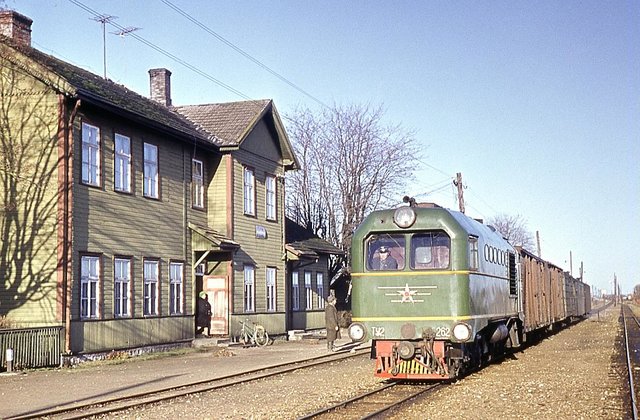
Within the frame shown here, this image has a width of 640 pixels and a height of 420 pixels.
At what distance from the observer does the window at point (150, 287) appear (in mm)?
24086

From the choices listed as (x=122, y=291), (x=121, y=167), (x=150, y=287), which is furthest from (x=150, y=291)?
(x=121, y=167)

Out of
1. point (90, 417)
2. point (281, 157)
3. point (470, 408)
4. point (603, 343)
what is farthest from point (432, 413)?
point (281, 157)

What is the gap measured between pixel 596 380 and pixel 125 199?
1307 centimetres

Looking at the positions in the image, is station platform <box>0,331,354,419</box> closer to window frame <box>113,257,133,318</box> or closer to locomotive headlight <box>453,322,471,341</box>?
window frame <box>113,257,133,318</box>

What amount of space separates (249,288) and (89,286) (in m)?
8.66

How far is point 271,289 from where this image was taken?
31.4 metres

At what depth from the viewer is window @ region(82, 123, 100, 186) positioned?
2156cm

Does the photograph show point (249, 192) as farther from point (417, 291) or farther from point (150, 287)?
point (417, 291)

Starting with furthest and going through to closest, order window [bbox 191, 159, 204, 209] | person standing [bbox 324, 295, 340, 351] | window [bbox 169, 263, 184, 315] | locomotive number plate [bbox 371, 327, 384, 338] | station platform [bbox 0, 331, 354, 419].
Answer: window [bbox 191, 159, 204, 209], window [bbox 169, 263, 184, 315], person standing [bbox 324, 295, 340, 351], locomotive number plate [bbox 371, 327, 384, 338], station platform [bbox 0, 331, 354, 419]

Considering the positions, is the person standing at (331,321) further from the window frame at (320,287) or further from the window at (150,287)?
the window frame at (320,287)

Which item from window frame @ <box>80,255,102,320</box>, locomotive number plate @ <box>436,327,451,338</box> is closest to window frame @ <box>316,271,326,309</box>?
window frame @ <box>80,255,102,320</box>

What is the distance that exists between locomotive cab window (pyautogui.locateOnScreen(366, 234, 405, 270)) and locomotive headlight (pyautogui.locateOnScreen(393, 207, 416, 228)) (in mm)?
284

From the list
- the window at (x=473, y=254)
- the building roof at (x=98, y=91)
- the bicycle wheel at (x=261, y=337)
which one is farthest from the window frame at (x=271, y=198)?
the window at (x=473, y=254)

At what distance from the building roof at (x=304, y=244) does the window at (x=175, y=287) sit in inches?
282
